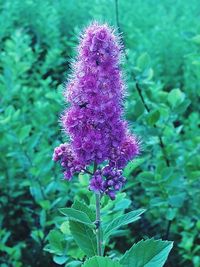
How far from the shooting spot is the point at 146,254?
1299mm

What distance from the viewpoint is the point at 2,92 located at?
2602mm

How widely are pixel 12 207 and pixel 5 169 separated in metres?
0.20

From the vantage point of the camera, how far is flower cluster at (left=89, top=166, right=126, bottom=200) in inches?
49.8

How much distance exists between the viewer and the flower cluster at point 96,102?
1228 mm

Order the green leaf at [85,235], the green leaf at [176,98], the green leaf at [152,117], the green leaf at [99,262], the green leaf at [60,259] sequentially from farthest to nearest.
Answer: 1. the green leaf at [176,98]
2. the green leaf at [152,117]
3. the green leaf at [60,259]
4. the green leaf at [85,235]
5. the green leaf at [99,262]

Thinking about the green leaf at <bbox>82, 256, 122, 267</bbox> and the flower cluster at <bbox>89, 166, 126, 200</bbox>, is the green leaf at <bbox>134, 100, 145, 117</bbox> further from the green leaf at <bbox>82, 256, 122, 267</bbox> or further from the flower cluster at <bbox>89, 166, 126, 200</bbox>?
the green leaf at <bbox>82, 256, 122, 267</bbox>

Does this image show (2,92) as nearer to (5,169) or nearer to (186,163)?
(5,169)

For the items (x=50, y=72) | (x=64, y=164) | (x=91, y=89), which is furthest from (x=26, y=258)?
(x=50, y=72)

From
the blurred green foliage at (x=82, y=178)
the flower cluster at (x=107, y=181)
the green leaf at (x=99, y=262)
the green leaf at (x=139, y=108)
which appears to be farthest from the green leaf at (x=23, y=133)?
the green leaf at (x=99, y=262)

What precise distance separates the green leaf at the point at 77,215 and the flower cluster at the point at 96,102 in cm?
10

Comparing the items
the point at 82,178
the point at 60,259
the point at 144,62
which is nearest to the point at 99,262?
the point at 60,259

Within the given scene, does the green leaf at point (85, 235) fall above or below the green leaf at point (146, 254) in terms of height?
above

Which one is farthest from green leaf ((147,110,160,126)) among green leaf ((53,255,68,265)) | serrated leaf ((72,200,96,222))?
serrated leaf ((72,200,96,222))

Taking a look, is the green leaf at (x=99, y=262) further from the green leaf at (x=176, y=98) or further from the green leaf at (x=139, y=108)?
the green leaf at (x=176, y=98)
